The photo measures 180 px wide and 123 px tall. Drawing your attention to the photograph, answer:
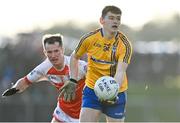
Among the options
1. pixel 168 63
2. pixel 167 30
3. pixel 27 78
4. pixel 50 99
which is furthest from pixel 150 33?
pixel 27 78

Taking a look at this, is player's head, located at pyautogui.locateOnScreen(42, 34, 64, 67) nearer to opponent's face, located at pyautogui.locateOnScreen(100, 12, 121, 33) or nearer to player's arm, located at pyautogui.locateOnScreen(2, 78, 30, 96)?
player's arm, located at pyautogui.locateOnScreen(2, 78, 30, 96)

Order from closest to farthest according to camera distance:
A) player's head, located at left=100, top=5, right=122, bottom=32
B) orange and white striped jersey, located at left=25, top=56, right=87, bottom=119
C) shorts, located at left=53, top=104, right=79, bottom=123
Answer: player's head, located at left=100, top=5, right=122, bottom=32, orange and white striped jersey, located at left=25, top=56, right=87, bottom=119, shorts, located at left=53, top=104, right=79, bottom=123

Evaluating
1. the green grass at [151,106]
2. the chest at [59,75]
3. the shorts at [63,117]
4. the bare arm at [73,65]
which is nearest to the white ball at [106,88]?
the bare arm at [73,65]

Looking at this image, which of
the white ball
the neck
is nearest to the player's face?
the neck

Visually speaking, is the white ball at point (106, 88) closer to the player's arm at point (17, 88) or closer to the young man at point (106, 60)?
the young man at point (106, 60)

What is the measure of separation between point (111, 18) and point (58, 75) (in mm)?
1760

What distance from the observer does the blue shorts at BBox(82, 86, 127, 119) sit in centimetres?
1366

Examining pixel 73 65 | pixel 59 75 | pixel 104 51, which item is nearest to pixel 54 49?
pixel 59 75

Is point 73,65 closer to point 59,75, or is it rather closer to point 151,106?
point 59,75

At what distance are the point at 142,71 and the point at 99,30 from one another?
1581cm

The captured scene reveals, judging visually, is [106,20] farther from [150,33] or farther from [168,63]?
[150,33]

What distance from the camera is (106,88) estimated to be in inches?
518

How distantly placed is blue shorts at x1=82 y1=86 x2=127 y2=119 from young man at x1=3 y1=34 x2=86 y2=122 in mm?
481

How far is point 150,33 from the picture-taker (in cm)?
3816
